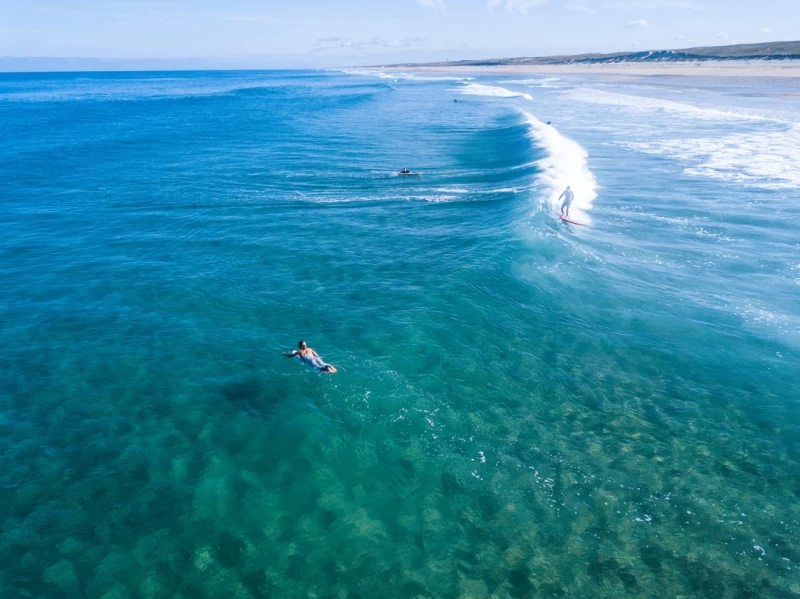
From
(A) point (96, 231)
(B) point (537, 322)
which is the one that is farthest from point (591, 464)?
(A) point (96, 231)

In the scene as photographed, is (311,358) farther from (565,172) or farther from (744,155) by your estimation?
(744,155)

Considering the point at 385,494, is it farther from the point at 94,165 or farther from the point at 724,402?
the point at 94,165

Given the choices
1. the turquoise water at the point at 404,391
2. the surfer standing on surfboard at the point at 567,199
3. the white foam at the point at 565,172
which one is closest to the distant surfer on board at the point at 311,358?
the turquoise water at the point at 404,391

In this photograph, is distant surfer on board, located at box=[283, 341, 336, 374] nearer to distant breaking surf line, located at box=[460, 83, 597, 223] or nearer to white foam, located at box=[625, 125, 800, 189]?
distant breaking surf line, located at box=[460, 83, 597, 223]

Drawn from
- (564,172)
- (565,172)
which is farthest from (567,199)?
(565,172)

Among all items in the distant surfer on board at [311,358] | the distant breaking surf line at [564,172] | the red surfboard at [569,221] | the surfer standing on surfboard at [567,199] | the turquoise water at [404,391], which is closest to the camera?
the turquoise water at [404,391]

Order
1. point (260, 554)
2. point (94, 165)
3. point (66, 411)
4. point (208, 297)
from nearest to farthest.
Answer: point (260, 554)
point (66, 411)
point (208, 297)
point (94, 165)

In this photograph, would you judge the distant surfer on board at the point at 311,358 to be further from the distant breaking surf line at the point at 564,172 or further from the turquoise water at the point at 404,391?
the distant breaking surf line at the point at 564,172

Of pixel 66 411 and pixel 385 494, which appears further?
pixel 66 411
